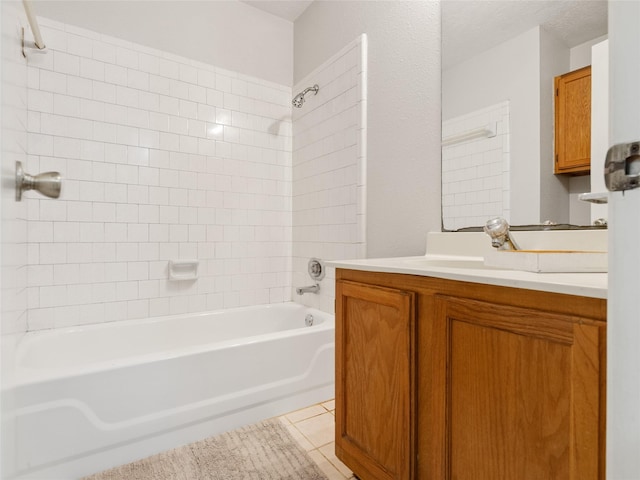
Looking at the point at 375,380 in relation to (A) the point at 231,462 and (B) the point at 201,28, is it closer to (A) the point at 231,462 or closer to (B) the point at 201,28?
(A) the point at 231,462

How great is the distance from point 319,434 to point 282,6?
2.77 m

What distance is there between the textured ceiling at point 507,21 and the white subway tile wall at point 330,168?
487mm

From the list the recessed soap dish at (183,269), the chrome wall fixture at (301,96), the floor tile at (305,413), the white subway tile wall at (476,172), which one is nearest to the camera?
the white subway tile wall at (476,172)

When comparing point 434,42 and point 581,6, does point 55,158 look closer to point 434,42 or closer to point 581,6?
point 434,42

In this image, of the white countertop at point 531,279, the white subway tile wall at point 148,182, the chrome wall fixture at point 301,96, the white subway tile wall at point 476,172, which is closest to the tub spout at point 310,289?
the white subway tile wall at point 148,182

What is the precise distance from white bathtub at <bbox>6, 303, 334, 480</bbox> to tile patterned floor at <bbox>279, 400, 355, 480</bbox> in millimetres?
62

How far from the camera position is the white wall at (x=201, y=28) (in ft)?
6.66

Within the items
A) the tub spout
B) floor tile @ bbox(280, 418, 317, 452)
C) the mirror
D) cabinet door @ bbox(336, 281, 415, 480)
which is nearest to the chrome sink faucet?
the mirror

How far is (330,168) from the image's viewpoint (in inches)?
90.0

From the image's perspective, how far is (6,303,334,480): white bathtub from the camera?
1.32 metres

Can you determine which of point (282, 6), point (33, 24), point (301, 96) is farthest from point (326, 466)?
point (282, 6)

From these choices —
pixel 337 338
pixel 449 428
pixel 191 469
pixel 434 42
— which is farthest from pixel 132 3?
pixel 449 428

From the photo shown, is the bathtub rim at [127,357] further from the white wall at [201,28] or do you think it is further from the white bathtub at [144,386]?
the white wall at [201,28]

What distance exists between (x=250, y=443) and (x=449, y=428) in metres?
1.02
